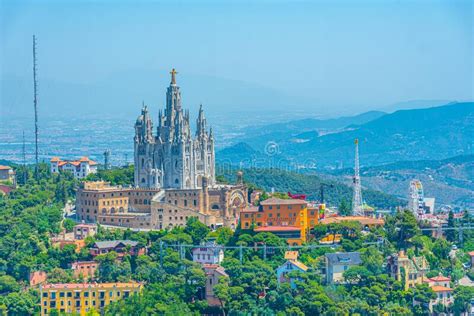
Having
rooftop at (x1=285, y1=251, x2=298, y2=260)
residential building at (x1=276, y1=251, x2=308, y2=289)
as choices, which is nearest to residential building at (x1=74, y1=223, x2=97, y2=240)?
rooftop at (x1=285, y1=251, x2=298, y2=260)

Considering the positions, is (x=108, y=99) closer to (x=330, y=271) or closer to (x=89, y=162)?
(x=89, y=162)

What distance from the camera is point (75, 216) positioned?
194 feet

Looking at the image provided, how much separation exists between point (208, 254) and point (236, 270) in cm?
275

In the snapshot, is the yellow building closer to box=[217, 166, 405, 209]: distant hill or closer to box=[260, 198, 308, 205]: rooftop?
box=[260, 198, 308, 205]: rooftop

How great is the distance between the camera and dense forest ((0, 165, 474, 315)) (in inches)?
1790

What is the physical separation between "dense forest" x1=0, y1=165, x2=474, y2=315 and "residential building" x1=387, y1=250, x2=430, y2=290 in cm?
Answer: 54

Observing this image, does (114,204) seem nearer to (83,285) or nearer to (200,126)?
(200,126)

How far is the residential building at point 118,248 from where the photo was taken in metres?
51.4

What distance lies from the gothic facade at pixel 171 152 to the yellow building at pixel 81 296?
1327 cm

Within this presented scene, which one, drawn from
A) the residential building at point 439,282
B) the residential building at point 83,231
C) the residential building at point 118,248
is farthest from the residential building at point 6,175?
the residential building at point 439,282

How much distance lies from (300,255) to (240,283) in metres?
4.66

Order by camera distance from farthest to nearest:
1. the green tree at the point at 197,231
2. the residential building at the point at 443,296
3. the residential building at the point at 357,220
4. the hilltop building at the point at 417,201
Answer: the hilltop building at the point at 417,201
the residential building at the point at 357,220
the green tree at the point at 197,231
the residential building at the point at 443,296

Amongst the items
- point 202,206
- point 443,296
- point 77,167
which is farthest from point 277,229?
point 77,167

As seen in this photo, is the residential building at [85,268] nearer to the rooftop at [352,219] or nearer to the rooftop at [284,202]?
the rooftop at [284,202]
